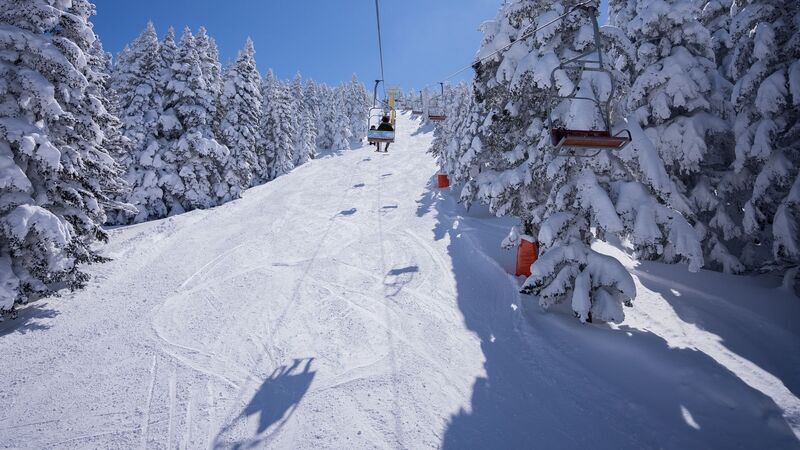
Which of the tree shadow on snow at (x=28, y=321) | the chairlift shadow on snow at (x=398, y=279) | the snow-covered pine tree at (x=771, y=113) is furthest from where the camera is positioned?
the chairlift shadow on snow at (x=398, y=279)

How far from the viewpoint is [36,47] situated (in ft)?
31.8

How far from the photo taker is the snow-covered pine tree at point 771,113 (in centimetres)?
1087

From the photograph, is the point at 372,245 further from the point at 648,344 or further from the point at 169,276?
the point at 648,344

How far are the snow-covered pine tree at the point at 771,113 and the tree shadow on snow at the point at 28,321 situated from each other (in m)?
19.9

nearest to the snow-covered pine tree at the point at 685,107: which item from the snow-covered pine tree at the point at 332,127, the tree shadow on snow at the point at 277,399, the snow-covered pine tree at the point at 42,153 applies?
the tree shadow on snow at the point at 277,399

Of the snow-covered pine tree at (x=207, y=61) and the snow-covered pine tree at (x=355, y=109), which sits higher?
the snow-covered pine tree at (x=355, y=109)

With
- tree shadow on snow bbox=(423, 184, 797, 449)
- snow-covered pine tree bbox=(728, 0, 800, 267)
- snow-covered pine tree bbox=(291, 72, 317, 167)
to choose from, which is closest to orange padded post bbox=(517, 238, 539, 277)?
tree shadow on snow bbox=(423, 184, 797, 449)

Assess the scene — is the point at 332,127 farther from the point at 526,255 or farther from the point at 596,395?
the point at 596,395

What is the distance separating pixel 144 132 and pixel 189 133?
276 centimetres

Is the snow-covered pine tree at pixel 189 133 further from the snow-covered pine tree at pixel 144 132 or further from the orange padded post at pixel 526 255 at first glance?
the orange padded post at pixel 526 255

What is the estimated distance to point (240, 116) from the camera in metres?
32.4

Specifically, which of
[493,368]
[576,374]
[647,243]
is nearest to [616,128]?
[647,243]

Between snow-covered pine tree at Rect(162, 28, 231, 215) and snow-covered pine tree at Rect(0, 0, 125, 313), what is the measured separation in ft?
47.8

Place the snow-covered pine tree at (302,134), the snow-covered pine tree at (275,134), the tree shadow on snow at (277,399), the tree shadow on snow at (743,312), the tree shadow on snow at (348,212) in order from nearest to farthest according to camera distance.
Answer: the tree shadow on snow at (277,399) < the tree shadow on snow at (743,312) < the tree shadow on snow at (348,212) < the snow-covered pine tree at (275,134) < the snow-covered pine tree at (302,134)
